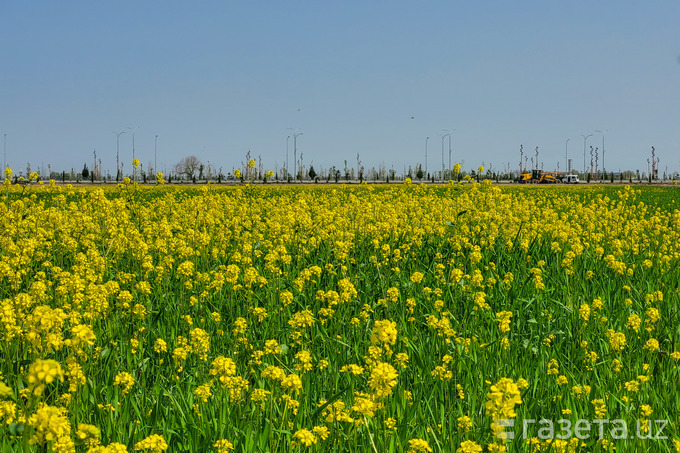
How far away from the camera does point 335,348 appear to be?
15.1ft

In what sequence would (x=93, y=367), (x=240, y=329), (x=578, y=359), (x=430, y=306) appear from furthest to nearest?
(x=430, y=306) < (x=578, y=359) < (x=240, y=329) < (x=93, y=367)

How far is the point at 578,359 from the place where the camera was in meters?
4.87

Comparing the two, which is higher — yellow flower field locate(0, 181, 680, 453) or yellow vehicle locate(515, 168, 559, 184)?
yellow vehicle locate(515, 168, 559, 184)

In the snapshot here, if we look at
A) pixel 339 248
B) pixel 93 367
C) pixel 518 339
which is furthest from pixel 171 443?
pixel 339 248

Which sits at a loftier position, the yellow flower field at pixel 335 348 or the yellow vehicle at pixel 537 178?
the yellow vehicle at pixel 537 178

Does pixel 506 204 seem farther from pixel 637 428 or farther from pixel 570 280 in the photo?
pixel 637 428

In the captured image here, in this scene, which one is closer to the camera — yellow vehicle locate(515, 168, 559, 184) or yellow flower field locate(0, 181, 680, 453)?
yellow flower field locate(0, 181, 680, 453)

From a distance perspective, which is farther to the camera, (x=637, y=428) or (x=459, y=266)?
(x=459, y=266)

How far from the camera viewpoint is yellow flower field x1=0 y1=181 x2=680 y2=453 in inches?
122

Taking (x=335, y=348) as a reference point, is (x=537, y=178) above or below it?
above

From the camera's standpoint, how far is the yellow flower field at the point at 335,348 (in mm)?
3111

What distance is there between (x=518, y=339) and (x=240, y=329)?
8.09ft

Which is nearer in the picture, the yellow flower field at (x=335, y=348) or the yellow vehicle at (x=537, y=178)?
the yellow flower field at (x=335, y=348)

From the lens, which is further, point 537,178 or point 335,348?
point 537,178
